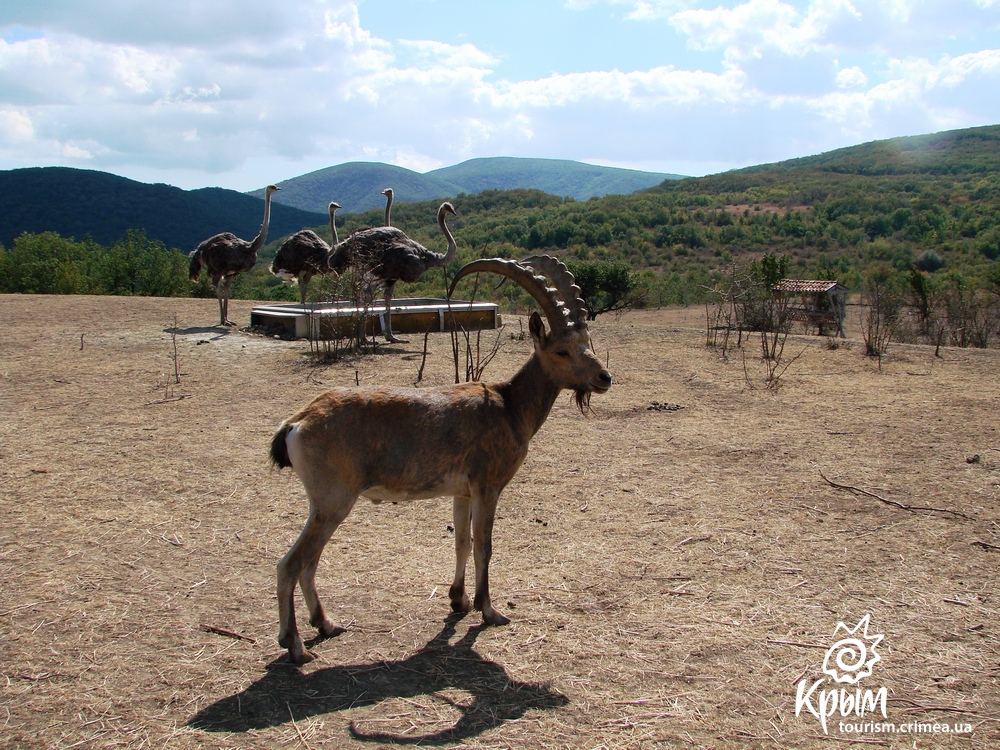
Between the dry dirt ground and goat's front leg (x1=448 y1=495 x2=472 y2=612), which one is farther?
goat's front leg (x1=448 y1=495 x2=472 y2=612)

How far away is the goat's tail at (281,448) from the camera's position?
14.6 ft

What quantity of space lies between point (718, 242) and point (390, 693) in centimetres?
5470

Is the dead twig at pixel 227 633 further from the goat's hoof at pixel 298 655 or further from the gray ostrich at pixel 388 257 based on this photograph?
the gray ostrich at pixel 388 257

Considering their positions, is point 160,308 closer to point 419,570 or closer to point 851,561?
point 419,570

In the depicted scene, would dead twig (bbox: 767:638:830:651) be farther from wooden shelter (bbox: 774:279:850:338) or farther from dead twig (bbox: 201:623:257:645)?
wooden shelter (bbox: 774:279:850:338)

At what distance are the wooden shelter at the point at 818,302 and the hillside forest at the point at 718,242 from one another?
1.38 meters

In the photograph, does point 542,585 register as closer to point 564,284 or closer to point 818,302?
point 564,284

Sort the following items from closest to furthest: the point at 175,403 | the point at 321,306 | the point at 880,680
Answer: the point at 880,680 → the point at 175,403 → the point at 321,306

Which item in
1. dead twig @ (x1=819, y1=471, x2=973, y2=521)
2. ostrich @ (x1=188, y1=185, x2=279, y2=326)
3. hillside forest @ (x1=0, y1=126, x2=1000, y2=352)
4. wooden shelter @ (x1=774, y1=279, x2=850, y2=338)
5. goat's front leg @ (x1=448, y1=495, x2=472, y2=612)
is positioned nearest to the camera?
goat's front leg @ (x1=448, y1=495, x2=472, y2=612)

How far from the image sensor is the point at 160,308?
68.5 feet

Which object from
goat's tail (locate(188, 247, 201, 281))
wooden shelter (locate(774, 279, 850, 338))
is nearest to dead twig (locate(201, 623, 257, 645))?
goat's tail (locate(188, 247, 201, 281))

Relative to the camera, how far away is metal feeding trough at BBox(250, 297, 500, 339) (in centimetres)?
1547

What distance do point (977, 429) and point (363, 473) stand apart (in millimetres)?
8922

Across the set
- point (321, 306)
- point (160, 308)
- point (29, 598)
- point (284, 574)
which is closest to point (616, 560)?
point (284, 574)
